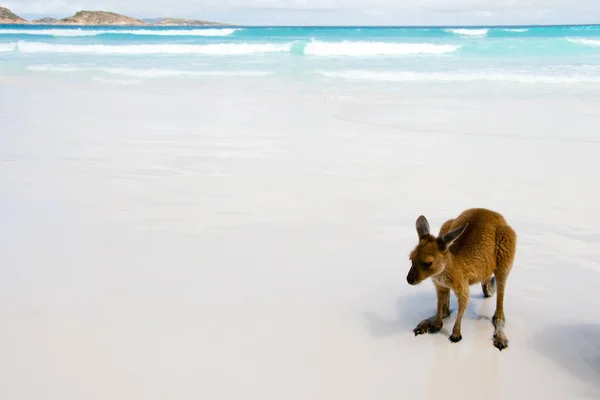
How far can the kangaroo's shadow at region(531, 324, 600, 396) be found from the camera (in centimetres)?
277

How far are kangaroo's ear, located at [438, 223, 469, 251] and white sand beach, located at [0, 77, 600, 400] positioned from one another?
1.89 ft

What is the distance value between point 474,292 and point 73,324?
2305mm

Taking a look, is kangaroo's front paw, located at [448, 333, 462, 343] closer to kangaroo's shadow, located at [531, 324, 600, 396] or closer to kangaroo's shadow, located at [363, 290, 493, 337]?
kangaroo's shadow, located at [363, 290, 493, 337]

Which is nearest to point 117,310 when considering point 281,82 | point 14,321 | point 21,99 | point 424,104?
point 14,321

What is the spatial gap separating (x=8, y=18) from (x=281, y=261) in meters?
96.2

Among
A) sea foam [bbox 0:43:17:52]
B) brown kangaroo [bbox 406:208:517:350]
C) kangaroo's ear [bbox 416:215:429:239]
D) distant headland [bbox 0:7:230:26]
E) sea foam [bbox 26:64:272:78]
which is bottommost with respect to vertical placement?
brown kangaroo [bbox 406:208:517:350]

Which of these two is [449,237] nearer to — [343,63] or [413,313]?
[413,313]

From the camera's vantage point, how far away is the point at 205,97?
12.1 m

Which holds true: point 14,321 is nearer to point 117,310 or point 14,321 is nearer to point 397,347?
point 117,310

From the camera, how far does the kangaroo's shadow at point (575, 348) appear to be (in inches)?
109

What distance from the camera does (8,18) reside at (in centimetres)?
8619

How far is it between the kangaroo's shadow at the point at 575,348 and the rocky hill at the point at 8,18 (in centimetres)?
9609

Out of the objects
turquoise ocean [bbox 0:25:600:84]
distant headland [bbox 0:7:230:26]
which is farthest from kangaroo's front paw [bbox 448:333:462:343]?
distant headland [bbox 0:7:230:26]

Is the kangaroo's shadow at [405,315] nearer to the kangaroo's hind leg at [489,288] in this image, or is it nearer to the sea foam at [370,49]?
the kangaroo's hind leg at [489,288]
